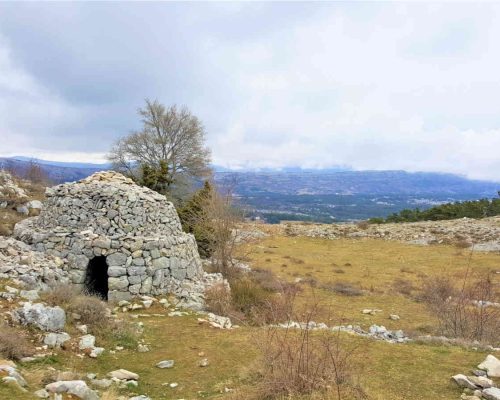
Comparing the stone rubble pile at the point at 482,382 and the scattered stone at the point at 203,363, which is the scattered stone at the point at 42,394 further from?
the stone rubble pile at the point at 482,382

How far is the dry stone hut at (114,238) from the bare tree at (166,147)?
18807mm

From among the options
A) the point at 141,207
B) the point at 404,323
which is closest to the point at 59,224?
the point at 141,207

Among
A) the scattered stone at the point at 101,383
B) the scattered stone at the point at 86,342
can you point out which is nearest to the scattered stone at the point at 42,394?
the scattered stone at the point at 101,383

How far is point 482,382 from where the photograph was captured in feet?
22.2

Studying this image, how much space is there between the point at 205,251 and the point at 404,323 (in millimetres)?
11114

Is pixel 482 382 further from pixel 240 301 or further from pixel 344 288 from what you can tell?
pixel 344 288

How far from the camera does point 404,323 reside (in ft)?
47.5

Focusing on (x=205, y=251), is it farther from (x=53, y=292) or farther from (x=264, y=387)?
(x=264, y=387)

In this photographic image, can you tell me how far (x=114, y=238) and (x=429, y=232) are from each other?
2994 cm

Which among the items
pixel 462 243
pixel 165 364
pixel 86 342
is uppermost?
pixel 86 342

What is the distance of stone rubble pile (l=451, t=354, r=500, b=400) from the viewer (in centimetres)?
630

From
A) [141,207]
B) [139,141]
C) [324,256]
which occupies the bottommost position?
[324,256]

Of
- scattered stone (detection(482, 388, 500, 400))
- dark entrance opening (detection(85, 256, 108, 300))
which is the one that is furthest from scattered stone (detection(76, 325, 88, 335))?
scattered stone (detection(482, 388, 500, 400))

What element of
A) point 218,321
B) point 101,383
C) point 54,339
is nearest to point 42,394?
point 101,383
